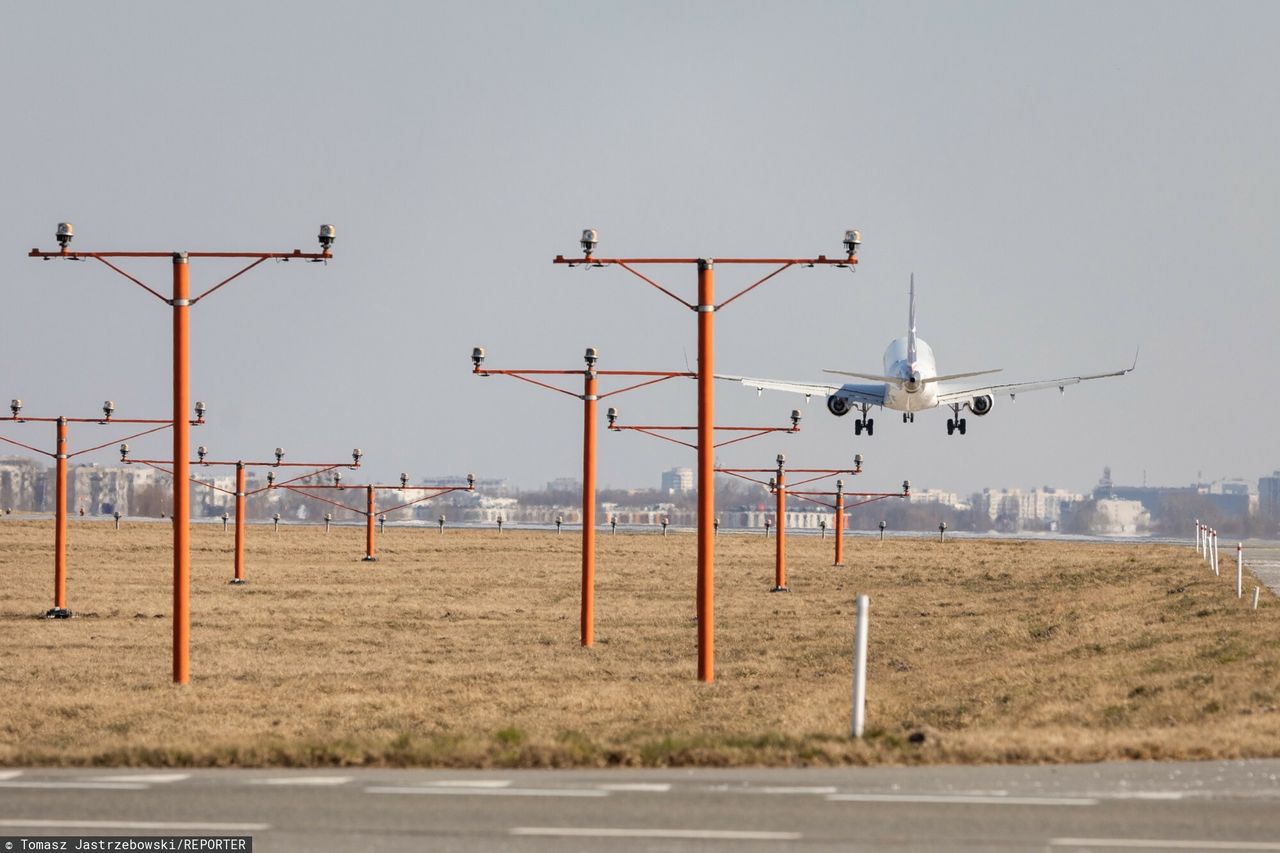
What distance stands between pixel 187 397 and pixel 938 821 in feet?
70.0

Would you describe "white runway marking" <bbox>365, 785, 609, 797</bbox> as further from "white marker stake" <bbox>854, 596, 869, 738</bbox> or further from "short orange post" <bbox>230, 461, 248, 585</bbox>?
"short orange post" <bbox>230, 461, 248, 585</bbox>

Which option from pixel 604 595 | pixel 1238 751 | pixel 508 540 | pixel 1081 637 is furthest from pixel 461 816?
pixel 508 540

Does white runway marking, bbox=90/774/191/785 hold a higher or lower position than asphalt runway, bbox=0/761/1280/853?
lower

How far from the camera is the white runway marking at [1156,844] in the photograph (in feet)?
41.9

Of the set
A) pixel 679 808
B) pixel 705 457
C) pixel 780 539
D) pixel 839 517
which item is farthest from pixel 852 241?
pixel 839 517

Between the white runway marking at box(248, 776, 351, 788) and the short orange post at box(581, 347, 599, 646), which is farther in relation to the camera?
the short orange post at box(581, 347, 599, 646)

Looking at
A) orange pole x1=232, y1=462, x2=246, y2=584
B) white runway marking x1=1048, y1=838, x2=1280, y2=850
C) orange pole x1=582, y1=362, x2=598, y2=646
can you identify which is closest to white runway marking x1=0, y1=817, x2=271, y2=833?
white runway marking x1=1048, y1=838, x2=1280, y2=850

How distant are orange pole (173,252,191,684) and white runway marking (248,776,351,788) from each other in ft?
52.9

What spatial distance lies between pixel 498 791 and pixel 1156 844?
547 centimetres

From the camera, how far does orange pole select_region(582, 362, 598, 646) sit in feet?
140

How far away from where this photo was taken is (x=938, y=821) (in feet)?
45.2

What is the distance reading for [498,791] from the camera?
15.4 metres

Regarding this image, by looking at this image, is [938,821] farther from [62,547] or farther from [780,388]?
[780,388]

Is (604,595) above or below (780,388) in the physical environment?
below
